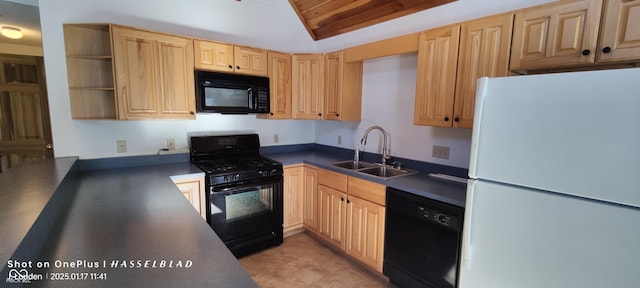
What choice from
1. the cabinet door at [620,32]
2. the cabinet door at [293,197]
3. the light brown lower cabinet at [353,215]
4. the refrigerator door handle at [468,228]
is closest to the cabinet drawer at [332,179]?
the light brown lower cabinet at [353,215]

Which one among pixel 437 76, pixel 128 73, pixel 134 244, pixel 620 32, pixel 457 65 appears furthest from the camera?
pixel 128 73

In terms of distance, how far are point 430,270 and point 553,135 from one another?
4.04ft

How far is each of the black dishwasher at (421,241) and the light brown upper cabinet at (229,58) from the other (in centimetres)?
183

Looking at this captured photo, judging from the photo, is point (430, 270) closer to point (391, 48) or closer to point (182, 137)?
point (391, 48)

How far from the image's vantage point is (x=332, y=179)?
2.64 m

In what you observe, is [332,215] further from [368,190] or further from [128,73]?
[128,73]

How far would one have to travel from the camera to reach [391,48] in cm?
240

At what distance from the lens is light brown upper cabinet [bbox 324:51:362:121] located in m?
2.91

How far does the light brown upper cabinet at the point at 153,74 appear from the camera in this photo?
2141mm

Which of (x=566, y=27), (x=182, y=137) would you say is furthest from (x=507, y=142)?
(x=182, y=137)

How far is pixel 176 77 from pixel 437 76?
87.0 inches

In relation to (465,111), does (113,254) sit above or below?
below

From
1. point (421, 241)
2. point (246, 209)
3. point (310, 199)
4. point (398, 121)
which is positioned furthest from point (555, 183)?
point (246, 209)

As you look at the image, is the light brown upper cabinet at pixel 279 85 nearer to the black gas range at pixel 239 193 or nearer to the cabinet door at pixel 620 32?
the black gas range at pixel 239 193
